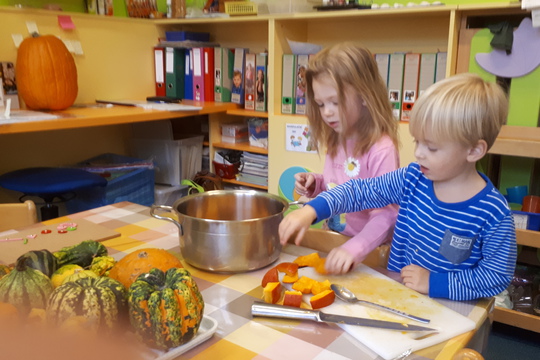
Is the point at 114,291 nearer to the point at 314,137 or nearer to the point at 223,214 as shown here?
the point at 223,214

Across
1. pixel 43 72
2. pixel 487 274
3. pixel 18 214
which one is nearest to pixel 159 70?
pixel 43 72

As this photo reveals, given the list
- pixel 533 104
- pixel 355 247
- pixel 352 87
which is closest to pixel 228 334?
pixel 355 247

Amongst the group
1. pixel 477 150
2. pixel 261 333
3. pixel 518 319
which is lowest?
pixel 518 319

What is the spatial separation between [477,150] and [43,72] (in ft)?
6.39

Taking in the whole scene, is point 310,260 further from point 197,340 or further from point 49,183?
point 49,183

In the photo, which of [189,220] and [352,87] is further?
[352,87]

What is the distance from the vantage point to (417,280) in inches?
32.6

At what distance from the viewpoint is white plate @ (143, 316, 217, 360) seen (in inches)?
23.5

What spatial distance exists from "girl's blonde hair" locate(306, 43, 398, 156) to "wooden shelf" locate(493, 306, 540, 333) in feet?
3.48

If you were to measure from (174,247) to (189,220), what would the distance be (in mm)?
212

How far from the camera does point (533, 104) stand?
183 centimetres

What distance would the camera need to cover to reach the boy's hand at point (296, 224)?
883 millimetres

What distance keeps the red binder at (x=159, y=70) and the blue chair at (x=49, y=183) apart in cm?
89

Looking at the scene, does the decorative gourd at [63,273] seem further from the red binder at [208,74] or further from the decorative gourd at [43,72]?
the red binder at [208,74]
